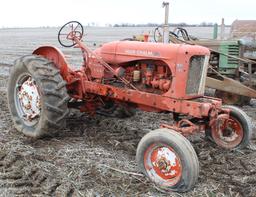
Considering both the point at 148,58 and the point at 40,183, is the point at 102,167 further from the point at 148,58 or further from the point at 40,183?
the point at 148,58

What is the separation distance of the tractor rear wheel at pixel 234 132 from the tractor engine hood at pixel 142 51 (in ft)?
3.19

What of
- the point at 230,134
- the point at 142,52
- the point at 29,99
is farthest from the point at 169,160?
the point at 29,99

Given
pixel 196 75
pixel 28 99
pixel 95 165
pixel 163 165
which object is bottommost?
pixel 95 165

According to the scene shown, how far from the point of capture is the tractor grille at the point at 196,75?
4297mm

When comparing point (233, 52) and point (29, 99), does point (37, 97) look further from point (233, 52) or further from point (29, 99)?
point (233, 52)

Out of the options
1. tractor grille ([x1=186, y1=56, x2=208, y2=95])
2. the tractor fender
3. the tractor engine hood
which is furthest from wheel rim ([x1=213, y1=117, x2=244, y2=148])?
the tractor fender

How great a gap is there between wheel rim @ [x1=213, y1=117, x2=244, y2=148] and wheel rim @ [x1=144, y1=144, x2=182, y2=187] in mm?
1341

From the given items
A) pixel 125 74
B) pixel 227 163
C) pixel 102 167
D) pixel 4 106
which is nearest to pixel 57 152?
pixel 102 167

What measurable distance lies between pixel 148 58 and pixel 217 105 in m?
0.93

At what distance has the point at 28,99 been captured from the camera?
5203 millimetres

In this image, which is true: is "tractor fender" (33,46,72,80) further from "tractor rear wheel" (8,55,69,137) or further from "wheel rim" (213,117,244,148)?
"wheel rim" (213,117,244,148)

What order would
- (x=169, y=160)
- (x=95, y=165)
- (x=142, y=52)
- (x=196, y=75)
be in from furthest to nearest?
(x=142, y=52) < (x=196, y=75) < (x=95, y=165) < (x=169, y=160)

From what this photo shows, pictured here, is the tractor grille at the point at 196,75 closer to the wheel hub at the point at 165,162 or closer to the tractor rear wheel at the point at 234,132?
the tractor rear wheel at the point at 234,132

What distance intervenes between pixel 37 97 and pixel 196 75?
6.60 ft
